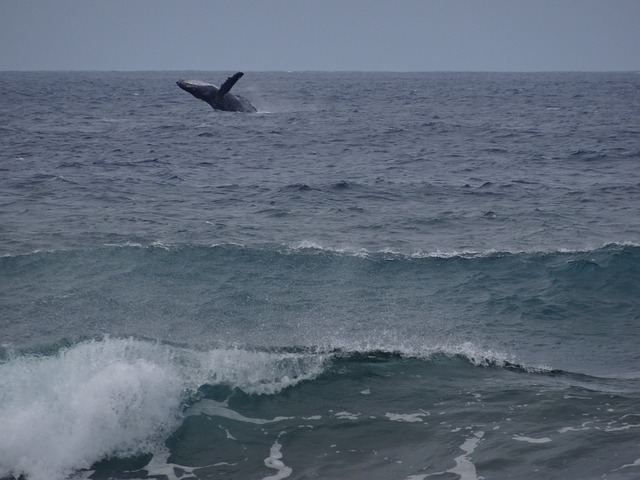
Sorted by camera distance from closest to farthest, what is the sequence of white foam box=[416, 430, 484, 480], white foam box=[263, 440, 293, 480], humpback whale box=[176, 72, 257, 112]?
white foam box=[416, 430, 484, 480]
white foam box=[263, 440, 293, 480]
humpback whale box=[176, 72, 257, 112]

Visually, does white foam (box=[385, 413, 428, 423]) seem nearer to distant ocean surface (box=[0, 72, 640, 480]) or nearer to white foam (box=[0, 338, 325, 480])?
distant ocean surface (box=[0, 72, 640, 480])

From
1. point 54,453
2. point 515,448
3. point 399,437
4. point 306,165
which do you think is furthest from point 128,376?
point 306,165

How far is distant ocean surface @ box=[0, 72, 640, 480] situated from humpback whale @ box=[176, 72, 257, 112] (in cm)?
1071

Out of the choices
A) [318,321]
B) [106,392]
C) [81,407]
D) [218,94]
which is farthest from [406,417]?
[218,94]

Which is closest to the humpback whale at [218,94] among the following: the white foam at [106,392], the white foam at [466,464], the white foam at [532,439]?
the white foam at [106,392]

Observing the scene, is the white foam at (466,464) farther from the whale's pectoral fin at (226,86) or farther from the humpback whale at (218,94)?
the whale's pectoral fin at (226,86)

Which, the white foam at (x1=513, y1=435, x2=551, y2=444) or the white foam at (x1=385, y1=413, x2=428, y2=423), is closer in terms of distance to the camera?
the white foam at (x1=513, y1=435, x2=551, y2=444)

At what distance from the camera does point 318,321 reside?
15.4 m

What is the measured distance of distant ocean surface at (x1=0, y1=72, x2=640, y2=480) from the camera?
10828 mm

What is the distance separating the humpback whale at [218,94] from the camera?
41469 millimetres

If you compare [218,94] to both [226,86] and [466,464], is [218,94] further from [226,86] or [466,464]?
[466,464]

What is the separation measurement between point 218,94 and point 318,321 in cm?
3310

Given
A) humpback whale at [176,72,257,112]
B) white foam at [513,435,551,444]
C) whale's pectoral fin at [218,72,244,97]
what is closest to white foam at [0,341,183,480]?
white foam at [513,435,551,444]

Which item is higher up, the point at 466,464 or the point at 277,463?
the point at 466,464
